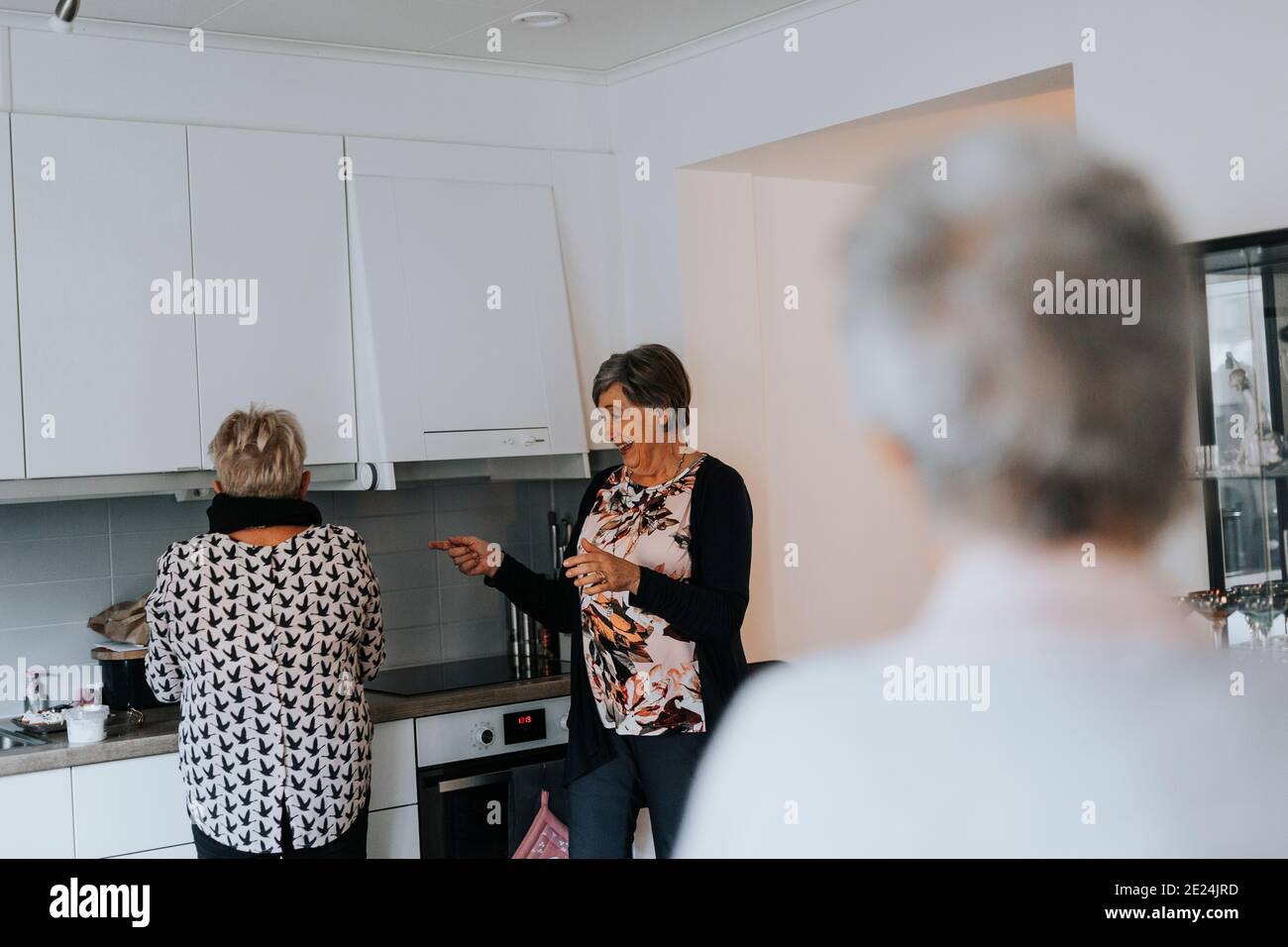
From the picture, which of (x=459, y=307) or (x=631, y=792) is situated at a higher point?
(x=459, y=307)

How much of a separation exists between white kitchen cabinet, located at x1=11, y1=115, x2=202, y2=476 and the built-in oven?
851 millimetres

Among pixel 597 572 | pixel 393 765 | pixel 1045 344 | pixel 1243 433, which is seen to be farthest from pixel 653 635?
pixel 1243 433

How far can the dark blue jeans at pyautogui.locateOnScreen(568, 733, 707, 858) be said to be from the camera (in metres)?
2.35

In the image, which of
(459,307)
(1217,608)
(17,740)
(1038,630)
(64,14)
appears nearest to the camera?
(64,14)

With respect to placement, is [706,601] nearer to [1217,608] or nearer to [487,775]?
[1217,608]

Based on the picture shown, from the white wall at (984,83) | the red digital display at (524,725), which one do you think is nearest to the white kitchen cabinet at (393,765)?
the red digital display at (524,725)

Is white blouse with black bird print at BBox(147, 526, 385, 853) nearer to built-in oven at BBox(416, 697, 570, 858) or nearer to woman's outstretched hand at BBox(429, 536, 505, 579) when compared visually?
woman's outstretched hand at BBox(429, 536, 505, 579)

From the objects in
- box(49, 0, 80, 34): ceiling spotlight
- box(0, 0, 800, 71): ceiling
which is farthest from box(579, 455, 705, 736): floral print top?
box(49, 0, 80, 34): ceiling spotlight

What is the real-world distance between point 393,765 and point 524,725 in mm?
331

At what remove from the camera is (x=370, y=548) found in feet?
10.8

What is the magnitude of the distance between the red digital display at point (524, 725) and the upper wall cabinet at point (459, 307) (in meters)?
0.63

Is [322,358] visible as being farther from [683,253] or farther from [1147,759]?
[1147,759]

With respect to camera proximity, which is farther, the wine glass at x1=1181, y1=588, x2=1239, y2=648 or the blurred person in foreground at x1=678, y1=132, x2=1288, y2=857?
the wine glass at x1=1181, y1=588, x2=1239, y2=648
